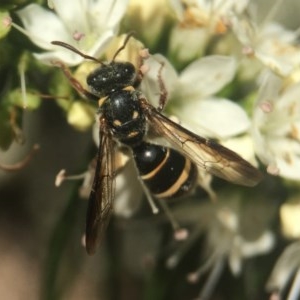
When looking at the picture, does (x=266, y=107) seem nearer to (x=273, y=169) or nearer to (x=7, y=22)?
(x=273, y=169)

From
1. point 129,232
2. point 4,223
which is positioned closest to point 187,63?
point 129,232

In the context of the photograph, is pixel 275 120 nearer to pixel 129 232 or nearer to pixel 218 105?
pixel 218 105

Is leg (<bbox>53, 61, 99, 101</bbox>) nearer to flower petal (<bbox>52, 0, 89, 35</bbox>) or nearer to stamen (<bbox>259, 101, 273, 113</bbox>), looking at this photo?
flower petal (<bbox>52, 0, 89, 35</bbox>)

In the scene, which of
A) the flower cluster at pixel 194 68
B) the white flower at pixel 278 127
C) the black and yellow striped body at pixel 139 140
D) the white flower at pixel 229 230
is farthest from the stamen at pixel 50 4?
the white flower at pixel 229 230

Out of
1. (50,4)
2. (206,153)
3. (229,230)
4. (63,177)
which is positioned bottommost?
(229,230)

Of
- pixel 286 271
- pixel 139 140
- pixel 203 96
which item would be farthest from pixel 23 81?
pixel 286 271

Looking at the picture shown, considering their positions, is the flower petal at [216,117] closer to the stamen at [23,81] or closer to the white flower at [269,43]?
the white flower at [269,43]

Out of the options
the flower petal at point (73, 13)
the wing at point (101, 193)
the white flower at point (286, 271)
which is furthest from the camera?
the white flower at point (286, 271)
